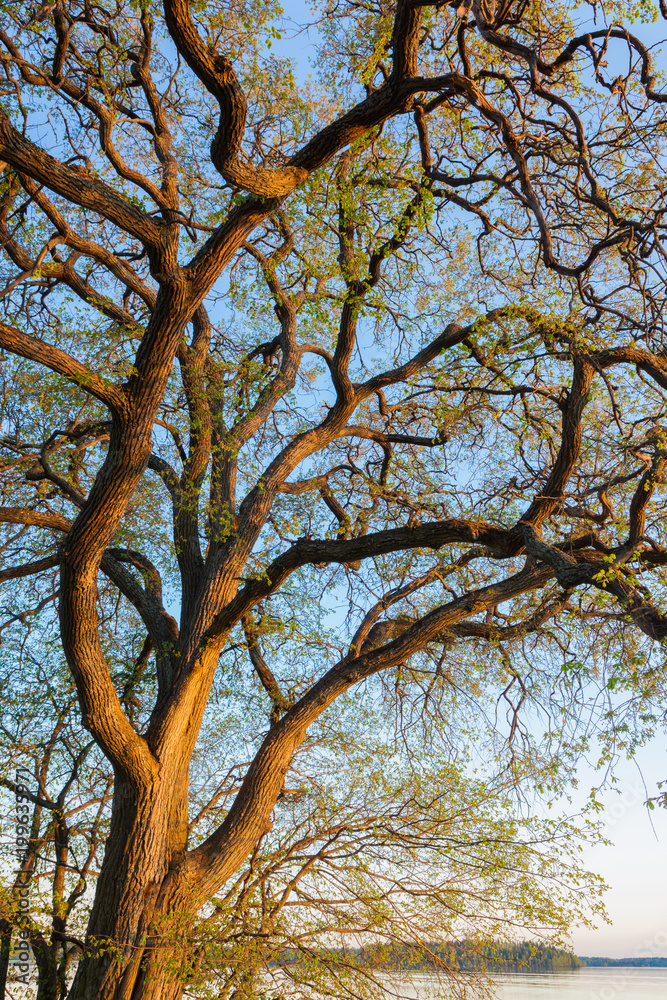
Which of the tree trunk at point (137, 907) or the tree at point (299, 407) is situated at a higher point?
the tree at point (299, 407)

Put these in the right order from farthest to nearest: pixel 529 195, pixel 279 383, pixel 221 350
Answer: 1. pixel 221 350
2. pixel 279 383
3. pixel 529 195

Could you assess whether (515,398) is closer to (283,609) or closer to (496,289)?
(496,289)

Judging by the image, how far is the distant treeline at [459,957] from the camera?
223 inches

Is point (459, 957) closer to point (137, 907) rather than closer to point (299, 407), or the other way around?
point (137, 907)

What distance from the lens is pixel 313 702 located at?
6035 millimetres

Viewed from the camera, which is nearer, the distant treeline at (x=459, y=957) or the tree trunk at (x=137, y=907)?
the tree trunk at (x=137, y=907)

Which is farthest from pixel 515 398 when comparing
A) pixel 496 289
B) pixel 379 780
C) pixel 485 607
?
pixel 379 780

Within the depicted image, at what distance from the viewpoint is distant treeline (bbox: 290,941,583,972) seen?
5664mm

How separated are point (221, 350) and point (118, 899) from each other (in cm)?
624

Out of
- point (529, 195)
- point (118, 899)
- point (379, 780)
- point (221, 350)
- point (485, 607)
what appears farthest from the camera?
point (221, 350)

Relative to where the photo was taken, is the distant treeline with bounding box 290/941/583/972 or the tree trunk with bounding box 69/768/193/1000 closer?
the tree trunk with bounding box 69/768/193/1000

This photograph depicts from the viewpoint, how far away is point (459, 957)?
5.84 meters

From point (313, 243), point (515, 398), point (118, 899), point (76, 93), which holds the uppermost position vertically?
point (313, 243)

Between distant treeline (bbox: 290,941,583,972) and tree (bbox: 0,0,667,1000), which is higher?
tree (bbox: 0,0,667,1000)
